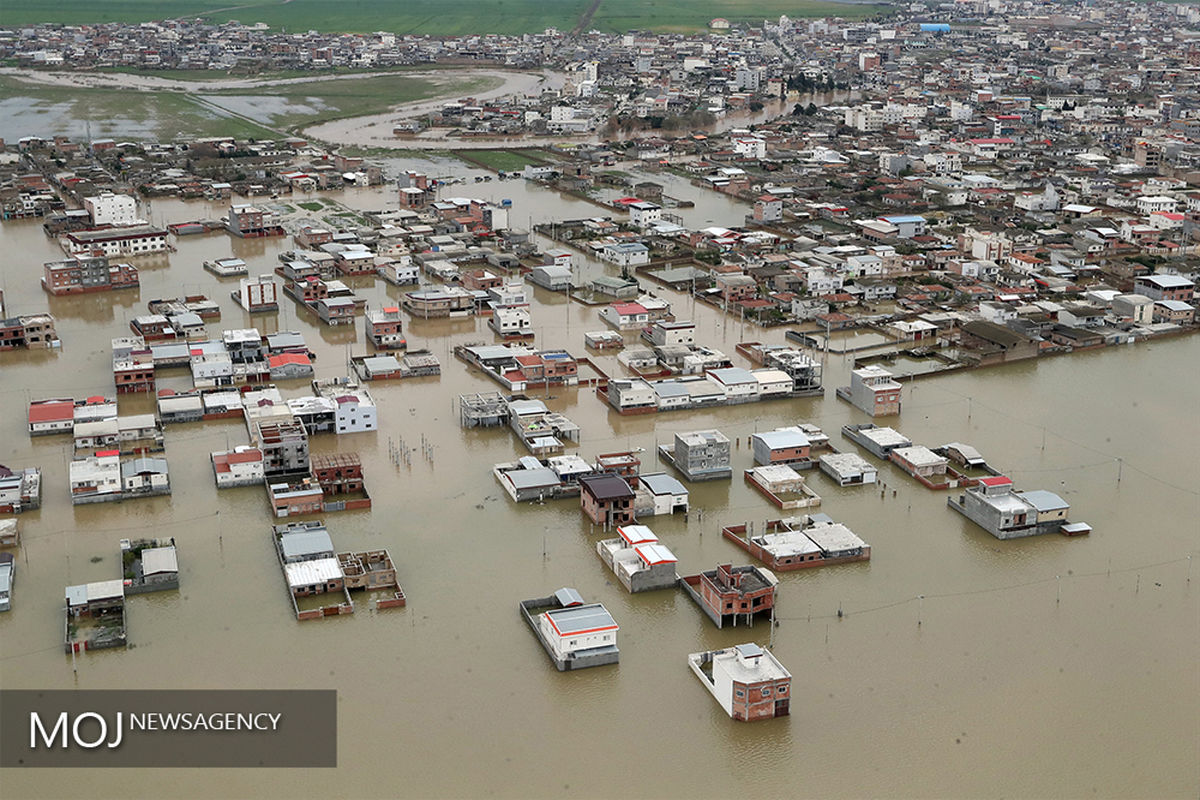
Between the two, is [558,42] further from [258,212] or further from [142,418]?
[142,418]

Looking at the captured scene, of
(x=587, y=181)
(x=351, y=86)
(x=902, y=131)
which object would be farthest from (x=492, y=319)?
(x=351, y=86)

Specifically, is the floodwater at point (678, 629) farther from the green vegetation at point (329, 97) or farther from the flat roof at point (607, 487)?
the green vegetation at point (329, 97)

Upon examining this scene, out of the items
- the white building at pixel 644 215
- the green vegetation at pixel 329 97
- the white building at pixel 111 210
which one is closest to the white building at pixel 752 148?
the white building at pixel 644 215

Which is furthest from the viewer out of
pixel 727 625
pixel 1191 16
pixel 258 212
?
pixel 1191 16

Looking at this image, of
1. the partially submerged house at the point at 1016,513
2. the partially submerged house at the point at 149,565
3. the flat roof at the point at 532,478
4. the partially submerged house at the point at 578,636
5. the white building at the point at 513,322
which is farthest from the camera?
the white building at the point at 513,322

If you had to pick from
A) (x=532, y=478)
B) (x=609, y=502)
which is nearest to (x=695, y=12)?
(x=532, y=478)
